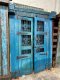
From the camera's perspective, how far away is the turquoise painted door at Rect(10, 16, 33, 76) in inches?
177

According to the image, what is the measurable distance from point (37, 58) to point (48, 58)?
56 cm

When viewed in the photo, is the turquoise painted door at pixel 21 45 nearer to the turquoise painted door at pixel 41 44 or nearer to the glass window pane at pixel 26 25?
the glass window pane at pixel 26 25

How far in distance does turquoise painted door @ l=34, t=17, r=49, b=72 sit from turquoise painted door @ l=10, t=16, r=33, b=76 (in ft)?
0.64

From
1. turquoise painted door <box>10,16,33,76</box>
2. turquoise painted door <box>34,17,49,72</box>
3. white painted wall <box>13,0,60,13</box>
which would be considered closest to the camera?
turquoise painted door <box>10,16,33,76</box>

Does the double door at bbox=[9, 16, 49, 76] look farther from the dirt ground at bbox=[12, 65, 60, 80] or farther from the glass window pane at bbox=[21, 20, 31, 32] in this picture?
the dirt ground at bbox=[12, 65, 60, 80]

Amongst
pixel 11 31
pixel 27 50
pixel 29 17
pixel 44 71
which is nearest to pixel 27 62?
pixel 27 50

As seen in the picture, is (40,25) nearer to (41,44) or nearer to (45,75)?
(41,44)

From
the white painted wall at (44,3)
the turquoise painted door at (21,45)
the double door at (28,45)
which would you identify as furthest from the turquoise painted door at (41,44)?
the white painted wall at (44,3)

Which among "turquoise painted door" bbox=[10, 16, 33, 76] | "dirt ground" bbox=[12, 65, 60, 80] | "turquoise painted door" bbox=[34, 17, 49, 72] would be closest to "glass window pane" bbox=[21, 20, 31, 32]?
"turquoise painted door" bbox=[10, 16, 33, 76]

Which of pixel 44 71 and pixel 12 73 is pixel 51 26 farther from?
pixel 12 73

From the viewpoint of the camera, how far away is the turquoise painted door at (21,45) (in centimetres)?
449

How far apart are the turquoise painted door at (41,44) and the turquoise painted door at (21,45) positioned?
7.6 inches

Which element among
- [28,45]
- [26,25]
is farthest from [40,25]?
[28,45]

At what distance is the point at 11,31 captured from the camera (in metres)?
4.43
